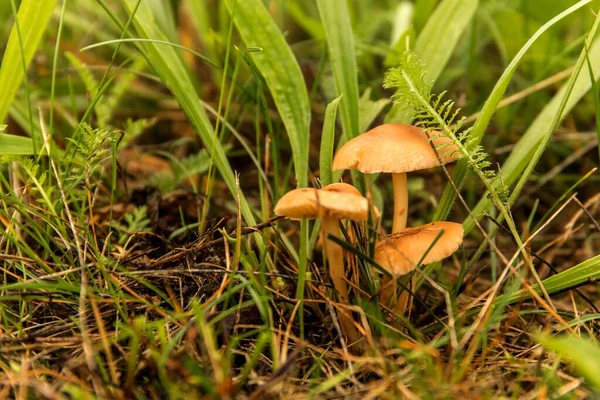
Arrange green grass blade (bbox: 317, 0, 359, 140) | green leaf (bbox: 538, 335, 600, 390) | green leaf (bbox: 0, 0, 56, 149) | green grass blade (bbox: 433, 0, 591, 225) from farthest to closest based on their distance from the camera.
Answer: green grass blade (bbox: 317, 0, 359, 140) → green leaf (bbox: 0, 0, 56, 149) → green grass blade (bbox: 433, 0, 591, 225) → green leaf (bbox: 538, 335, 600, 390)

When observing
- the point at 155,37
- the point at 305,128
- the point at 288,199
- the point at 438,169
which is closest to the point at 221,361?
the point at 288,199

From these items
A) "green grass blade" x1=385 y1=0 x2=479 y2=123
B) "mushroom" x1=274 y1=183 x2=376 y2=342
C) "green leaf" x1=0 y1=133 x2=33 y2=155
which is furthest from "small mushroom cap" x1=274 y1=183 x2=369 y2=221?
"green leaf" x1=0 y1=133 x2=33 y2=155

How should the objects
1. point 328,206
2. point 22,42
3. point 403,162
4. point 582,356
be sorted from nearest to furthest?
1. point 582,356
2. point 328,206
3. point 403,162
4. point 22,42

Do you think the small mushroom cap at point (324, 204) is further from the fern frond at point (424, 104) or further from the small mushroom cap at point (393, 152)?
the fern frond at point (424, 104)

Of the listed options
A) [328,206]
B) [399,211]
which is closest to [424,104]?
[399,211]

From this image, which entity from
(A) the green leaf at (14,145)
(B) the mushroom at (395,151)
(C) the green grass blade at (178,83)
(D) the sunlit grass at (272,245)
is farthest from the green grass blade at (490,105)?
(A) the green leaf at (14,145)

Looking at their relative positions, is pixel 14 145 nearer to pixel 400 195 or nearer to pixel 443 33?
pixel 400 195

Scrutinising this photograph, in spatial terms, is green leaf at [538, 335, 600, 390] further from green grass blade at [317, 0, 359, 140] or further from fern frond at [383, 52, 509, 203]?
green grass blade at [317, 0, 359, 140]

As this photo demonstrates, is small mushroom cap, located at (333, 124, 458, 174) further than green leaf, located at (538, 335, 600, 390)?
Yes

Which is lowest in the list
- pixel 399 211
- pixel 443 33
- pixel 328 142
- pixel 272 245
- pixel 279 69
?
pixel 272 245

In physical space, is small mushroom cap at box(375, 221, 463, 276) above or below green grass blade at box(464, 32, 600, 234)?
below
